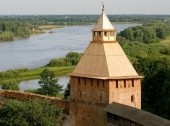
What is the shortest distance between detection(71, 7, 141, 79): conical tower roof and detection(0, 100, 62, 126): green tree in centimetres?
141

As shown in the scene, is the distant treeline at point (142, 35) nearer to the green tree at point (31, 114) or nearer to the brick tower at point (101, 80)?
the green tree at point (31, 114)

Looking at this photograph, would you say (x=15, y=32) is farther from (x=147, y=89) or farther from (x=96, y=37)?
(x=96, y=37)

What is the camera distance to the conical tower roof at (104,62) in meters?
13.5

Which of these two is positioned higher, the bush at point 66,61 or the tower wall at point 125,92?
the tower wall at point 125,92

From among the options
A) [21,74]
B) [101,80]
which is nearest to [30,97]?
[101,80]

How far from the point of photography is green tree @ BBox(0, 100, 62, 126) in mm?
14180

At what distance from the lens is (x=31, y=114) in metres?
14.3

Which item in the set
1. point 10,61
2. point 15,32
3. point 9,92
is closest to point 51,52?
point 10,61

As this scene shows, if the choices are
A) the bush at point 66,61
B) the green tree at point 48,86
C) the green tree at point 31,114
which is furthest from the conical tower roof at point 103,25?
the bush at point 66,61

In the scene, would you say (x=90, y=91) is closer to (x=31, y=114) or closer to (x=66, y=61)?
(x=31, y=114)

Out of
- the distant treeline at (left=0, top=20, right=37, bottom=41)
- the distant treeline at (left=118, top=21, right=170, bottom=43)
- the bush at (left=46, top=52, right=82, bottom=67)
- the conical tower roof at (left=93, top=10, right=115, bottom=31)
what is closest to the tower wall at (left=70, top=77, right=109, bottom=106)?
the conical tower roof at (left=93, top=10, right=115, bottom=31)

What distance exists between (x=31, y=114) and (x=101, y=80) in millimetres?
2435

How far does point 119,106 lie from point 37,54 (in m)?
53.5

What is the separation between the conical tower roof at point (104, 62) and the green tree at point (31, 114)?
1413 millimetres
